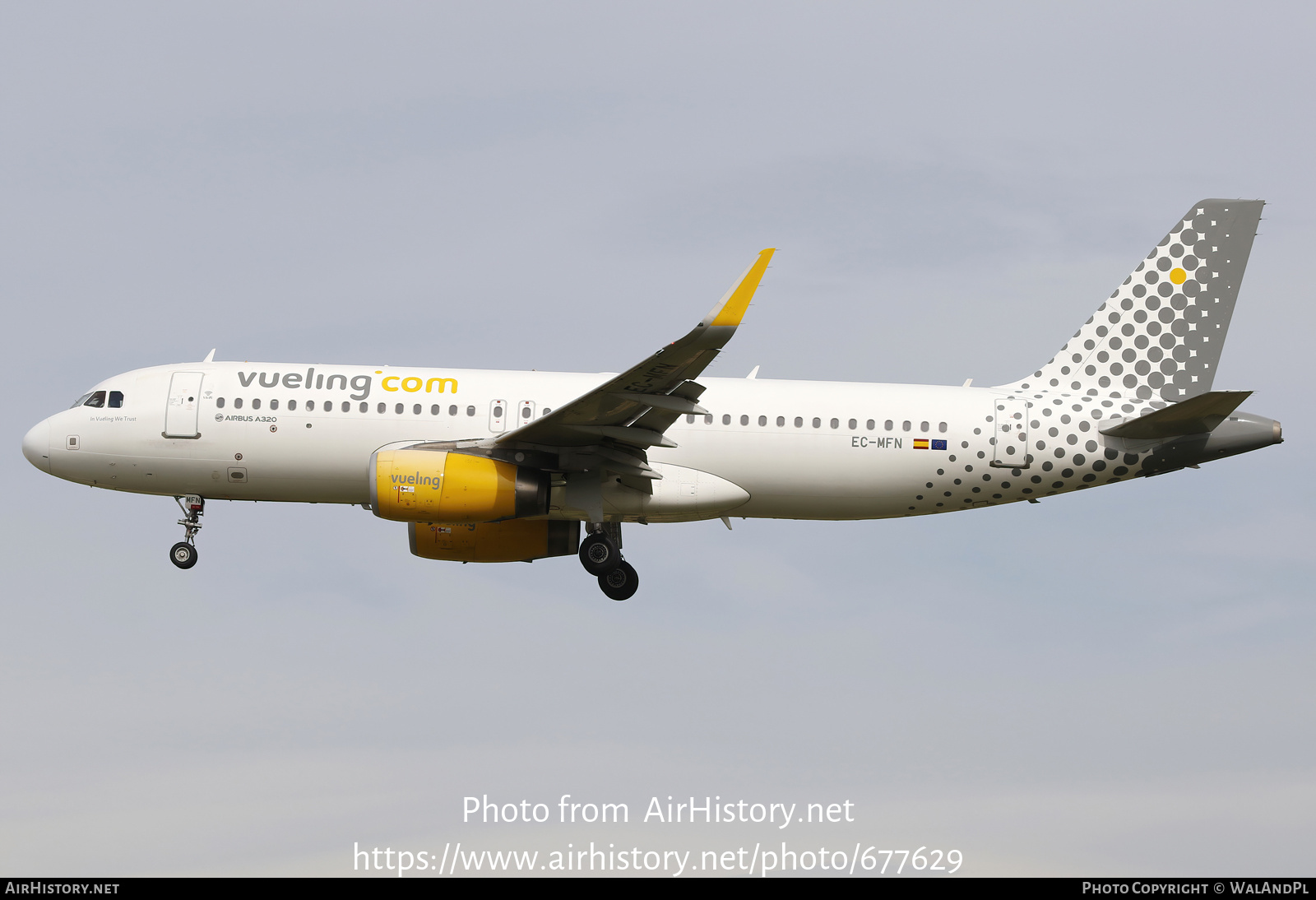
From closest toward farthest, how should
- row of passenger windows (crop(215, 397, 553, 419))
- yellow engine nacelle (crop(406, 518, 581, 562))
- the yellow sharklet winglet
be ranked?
the yellow sharklet winglet
row of passenger windows (crop(215, 397, 553, 419))
yellow engine nacelle (crop(406, 518, 581, 562))


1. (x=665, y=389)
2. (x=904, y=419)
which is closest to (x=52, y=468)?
(x=665, y=389)

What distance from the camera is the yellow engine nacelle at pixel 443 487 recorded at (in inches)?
1021

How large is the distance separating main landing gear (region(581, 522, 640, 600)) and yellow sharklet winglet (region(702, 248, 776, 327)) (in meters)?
6.58

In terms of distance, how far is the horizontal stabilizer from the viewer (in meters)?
26.8

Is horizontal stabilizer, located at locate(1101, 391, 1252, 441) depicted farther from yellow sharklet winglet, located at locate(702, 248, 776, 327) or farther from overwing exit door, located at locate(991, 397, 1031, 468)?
yellow sharklet winglet, located at locate(702, 248, 776, 327)

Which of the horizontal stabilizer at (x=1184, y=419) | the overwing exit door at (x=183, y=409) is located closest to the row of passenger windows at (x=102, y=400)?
the overwing exit door at (x=183, y=409)

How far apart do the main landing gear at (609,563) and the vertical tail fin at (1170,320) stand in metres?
8.54

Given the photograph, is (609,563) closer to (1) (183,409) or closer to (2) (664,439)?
(2) (664,439)

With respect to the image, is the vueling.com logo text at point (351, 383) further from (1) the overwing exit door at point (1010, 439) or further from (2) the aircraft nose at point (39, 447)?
(1) the overwing exit door at point (1010, 439)

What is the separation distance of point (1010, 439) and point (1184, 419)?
127 inches

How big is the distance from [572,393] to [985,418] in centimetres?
809

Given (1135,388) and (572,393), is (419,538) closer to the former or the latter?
(572,393)

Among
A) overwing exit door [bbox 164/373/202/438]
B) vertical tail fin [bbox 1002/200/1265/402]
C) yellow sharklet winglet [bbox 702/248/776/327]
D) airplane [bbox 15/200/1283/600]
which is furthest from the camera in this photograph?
vertical tail fin [bbox 1002/200/1265/402]

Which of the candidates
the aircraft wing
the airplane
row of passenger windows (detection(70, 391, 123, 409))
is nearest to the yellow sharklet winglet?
the aircraft wing
